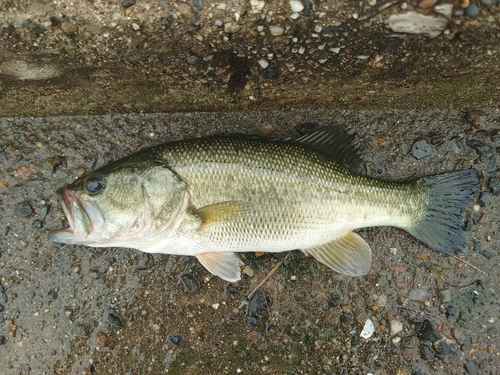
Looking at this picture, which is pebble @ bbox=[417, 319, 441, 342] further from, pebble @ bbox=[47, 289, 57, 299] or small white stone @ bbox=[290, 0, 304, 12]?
pebble @ bbox=[47, 289, 57, 299]

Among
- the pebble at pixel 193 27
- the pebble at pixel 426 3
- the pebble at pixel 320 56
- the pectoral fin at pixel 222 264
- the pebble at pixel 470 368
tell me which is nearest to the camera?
the pebble at pixel 426 3

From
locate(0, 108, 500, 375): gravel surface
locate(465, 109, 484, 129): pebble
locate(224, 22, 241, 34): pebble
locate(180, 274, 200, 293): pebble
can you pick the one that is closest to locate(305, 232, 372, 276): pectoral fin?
locate(0, 108, 500, 375): gravel surface

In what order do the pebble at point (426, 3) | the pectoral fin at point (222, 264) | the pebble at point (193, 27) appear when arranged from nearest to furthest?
the pebble at point (426, 3)
the pebble at point (193, 27)
the pectoral fin at point (222, 264)

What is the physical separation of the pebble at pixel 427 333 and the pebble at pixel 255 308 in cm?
118

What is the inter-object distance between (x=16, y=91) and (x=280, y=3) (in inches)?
72.5

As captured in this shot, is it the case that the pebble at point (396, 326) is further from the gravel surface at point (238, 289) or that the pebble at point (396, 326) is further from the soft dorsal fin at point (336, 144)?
the soft dorsal fin at point (336, 144)

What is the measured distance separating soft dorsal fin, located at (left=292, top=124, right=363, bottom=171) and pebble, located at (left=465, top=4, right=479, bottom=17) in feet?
3.20

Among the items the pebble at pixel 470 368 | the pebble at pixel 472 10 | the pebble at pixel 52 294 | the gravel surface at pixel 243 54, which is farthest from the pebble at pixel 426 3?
the pebble at pixel 52 294

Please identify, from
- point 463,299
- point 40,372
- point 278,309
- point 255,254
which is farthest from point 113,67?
point 463,299

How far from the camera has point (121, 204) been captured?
2422 millimetres

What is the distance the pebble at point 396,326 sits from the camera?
2908mm

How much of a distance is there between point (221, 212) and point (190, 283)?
77 centimetres

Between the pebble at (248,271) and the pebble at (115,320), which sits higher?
the pebble at (248,271)

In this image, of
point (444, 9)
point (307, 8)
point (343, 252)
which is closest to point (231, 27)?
point (307, 8)
